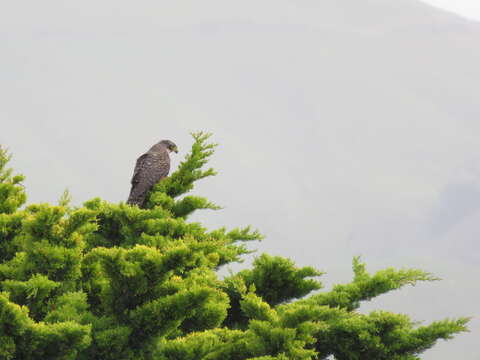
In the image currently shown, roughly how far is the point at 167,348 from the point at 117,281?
639 millimetres

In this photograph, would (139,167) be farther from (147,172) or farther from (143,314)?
(143,314)

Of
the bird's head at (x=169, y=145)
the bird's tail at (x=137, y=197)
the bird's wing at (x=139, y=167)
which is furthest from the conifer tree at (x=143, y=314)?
the bird's head at (x=169, y=145)

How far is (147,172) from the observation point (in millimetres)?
7844

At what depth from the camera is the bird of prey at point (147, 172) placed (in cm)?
764

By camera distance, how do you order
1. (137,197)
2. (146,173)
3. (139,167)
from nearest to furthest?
(137,197), (146,173), (139,167)

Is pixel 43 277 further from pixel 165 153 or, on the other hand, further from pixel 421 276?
pixel 165 153

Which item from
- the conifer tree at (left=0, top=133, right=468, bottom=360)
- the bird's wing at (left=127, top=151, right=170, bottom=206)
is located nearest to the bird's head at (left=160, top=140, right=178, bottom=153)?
the bird's wing at (left=127, top=151, right=170, bottom=206)

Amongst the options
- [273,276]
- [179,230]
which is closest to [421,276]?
[273,276]

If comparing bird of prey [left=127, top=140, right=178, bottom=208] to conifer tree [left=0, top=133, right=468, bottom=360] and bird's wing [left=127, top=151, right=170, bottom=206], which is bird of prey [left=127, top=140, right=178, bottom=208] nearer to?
bird's wing [left=127, top=151, right=170, bottom=206]

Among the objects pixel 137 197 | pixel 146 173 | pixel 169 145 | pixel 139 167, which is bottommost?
pixel 137 197

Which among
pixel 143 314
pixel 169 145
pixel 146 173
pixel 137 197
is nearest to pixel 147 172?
pixel 146 173

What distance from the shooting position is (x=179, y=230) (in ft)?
20.0

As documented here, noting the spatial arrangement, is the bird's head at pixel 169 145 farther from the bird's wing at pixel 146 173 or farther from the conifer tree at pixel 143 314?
the conifer tree at pixel 143 314

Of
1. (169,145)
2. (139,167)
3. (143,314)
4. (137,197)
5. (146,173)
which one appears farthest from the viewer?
(169,145)
